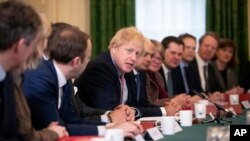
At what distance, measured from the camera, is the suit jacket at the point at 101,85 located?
2971mm

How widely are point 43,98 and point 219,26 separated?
427cm

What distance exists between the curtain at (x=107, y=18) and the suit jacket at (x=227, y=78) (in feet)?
3.95

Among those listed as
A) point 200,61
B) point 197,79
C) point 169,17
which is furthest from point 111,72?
point 169,17

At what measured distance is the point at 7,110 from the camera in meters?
1.74

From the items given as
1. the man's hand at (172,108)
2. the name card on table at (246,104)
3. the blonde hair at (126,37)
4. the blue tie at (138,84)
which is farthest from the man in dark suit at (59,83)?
the name card on table at (246,104)

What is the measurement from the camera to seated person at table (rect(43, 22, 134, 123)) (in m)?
2.28

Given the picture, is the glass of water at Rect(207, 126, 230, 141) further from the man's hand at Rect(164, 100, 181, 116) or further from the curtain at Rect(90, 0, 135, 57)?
the curtain at Rect(90, 0, 135, 57)

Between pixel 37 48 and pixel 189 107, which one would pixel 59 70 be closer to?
pixel 37 48

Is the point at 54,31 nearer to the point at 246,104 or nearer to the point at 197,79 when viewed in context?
the point at 246,104

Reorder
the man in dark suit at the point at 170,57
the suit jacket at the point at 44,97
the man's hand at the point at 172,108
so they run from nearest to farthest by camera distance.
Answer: the suit jacket at the point at 44,97 → the man's hand at the point at 172,108 → the man in dark suit at the point at 170,57

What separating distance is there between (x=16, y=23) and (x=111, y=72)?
140 centimetres

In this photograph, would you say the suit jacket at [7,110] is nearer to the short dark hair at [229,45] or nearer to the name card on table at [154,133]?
the name card on table at [154,133]

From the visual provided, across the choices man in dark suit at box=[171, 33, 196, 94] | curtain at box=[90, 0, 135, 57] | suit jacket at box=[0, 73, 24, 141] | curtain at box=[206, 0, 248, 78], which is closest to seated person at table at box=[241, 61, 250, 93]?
curtain at box=[206, 0, 248, 78]

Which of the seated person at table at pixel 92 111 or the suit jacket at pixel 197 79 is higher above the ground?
the seated person at table at pixel 92 111
